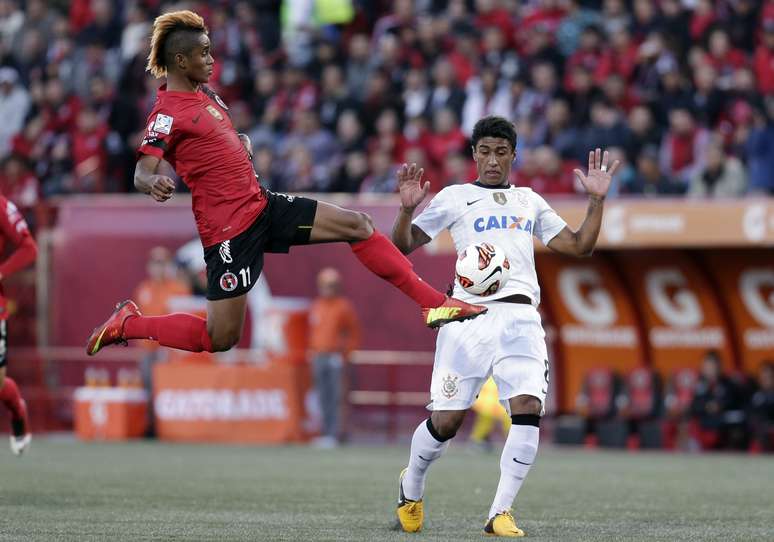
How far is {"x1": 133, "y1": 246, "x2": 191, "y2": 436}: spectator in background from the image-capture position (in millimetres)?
18266

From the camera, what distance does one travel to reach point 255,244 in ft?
26.0

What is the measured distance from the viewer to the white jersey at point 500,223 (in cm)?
794

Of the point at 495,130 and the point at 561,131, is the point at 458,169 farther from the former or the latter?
the point at 495,130

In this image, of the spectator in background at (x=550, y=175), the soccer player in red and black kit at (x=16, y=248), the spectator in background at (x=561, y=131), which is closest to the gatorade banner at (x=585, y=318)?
the spectator in background at (x=550, y=175)

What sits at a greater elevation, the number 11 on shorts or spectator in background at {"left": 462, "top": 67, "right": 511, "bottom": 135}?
spectator in background at {"left": 462, "top": 67, "right": 511, "bottom": 135}

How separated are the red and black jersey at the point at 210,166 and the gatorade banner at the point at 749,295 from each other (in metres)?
9.85

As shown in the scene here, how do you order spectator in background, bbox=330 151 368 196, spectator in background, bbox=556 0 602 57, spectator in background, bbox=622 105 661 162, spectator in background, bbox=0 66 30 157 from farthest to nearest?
spectator in background, bbox=0 66 30 157, spectator in background, bbox=556 0 602 57, spectator in background, bbox=330 151 368 196, spectator in background, bbox=622 105 661 162

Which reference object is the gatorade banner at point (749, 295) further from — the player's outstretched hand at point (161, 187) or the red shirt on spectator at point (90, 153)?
the player's outstretched hand at point (161, 187)

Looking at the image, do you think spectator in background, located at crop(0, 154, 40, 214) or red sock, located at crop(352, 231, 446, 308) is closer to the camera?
red sock, located at crop(352, 231, 446, 308)

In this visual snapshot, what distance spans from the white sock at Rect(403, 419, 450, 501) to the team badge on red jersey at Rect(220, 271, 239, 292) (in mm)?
1247

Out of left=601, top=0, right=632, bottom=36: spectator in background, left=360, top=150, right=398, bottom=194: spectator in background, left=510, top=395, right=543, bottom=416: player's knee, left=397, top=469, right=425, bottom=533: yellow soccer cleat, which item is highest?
left=601, top=0, right=632, bottom=36: spectator in background

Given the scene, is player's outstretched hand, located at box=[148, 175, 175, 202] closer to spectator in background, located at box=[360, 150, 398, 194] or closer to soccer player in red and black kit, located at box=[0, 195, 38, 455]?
soccer player in red and black kit, located at box=[0, 195, 38, 455]

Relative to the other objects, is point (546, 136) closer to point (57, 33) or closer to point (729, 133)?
point (729, 133)

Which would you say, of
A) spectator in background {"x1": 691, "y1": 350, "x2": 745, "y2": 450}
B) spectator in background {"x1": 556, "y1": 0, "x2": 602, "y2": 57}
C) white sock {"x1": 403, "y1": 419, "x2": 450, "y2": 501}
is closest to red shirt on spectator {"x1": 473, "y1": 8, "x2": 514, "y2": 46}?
spectator in background {"x1": 556, "y1": 0, "x2": 602, "y2": 57}
